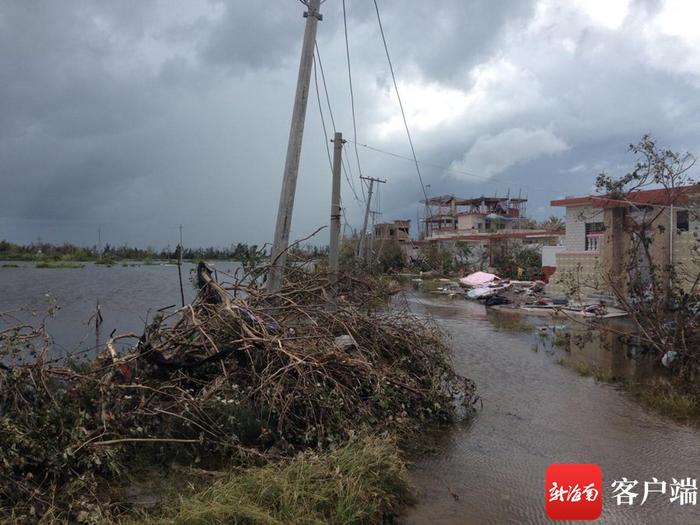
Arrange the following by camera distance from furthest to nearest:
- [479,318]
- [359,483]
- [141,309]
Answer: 1. [141,309]
2. [479,318]
3. [359,483]

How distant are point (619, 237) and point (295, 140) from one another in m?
12.9

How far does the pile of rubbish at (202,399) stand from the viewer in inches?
166

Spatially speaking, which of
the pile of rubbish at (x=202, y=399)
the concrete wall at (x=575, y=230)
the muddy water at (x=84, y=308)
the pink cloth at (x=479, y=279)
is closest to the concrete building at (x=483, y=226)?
the pink cloth at (x=479, y=279)

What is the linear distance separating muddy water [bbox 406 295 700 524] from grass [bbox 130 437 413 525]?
373 mm

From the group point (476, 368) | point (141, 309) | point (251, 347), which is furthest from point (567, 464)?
point (141, 309)

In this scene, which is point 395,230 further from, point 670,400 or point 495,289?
point 670,400

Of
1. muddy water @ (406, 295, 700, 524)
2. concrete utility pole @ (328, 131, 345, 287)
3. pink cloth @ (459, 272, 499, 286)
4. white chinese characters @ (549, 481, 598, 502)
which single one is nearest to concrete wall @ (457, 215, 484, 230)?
pink cloth @ (459, 272, 499, 286)

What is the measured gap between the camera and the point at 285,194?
27.5ft

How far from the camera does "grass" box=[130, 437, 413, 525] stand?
353 cm

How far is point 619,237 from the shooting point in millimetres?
17375

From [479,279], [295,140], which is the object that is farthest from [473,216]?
[295,140]

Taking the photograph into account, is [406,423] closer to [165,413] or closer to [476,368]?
[165,413]

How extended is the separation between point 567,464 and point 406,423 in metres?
1.58

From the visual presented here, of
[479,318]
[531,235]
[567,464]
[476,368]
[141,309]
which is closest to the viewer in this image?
[567,464]
